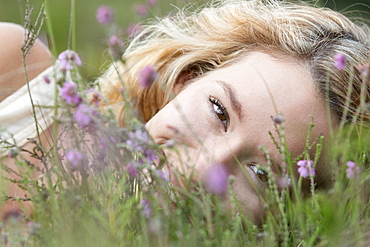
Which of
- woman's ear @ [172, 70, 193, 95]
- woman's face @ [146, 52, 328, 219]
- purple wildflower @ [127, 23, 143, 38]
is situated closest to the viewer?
woman's face @ [146, 52, 328, 219]

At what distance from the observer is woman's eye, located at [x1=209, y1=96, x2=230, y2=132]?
2.17m

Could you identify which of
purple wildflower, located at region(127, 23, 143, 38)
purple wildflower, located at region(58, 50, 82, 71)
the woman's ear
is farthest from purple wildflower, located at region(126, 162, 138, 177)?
purple wildflower, located at region(127, 23, 143, 38)

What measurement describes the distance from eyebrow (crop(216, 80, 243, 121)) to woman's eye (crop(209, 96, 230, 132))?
6 centimetres

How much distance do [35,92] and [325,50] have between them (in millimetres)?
1574

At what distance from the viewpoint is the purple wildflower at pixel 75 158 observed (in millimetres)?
1402

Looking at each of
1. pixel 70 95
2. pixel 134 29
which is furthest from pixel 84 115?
pixel 134 29

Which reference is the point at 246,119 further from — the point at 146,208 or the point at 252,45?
the point at 146,208

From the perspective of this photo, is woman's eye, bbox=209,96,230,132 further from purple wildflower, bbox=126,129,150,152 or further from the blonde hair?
purple wildflower, bbox=126,129,150,152

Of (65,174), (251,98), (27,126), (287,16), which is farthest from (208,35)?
(65,174)

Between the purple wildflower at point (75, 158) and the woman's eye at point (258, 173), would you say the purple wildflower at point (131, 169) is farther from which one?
the woman's eye at point (258, 173)

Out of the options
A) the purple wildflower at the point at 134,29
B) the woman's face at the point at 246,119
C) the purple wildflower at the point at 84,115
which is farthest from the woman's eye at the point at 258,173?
the purple wildflower at the point at 134,29

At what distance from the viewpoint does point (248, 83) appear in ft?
7.09

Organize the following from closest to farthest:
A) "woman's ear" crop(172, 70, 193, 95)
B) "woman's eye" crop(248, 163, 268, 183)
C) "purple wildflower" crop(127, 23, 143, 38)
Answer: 1. "woman's eye" crop(248, 163, 268, 183)
2. "woman's ear" crop(172, 70, 193, 95)
3. "purple wildflower" crop(127, 23, 143, 38)

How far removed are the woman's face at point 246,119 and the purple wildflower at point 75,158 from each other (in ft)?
1.96
